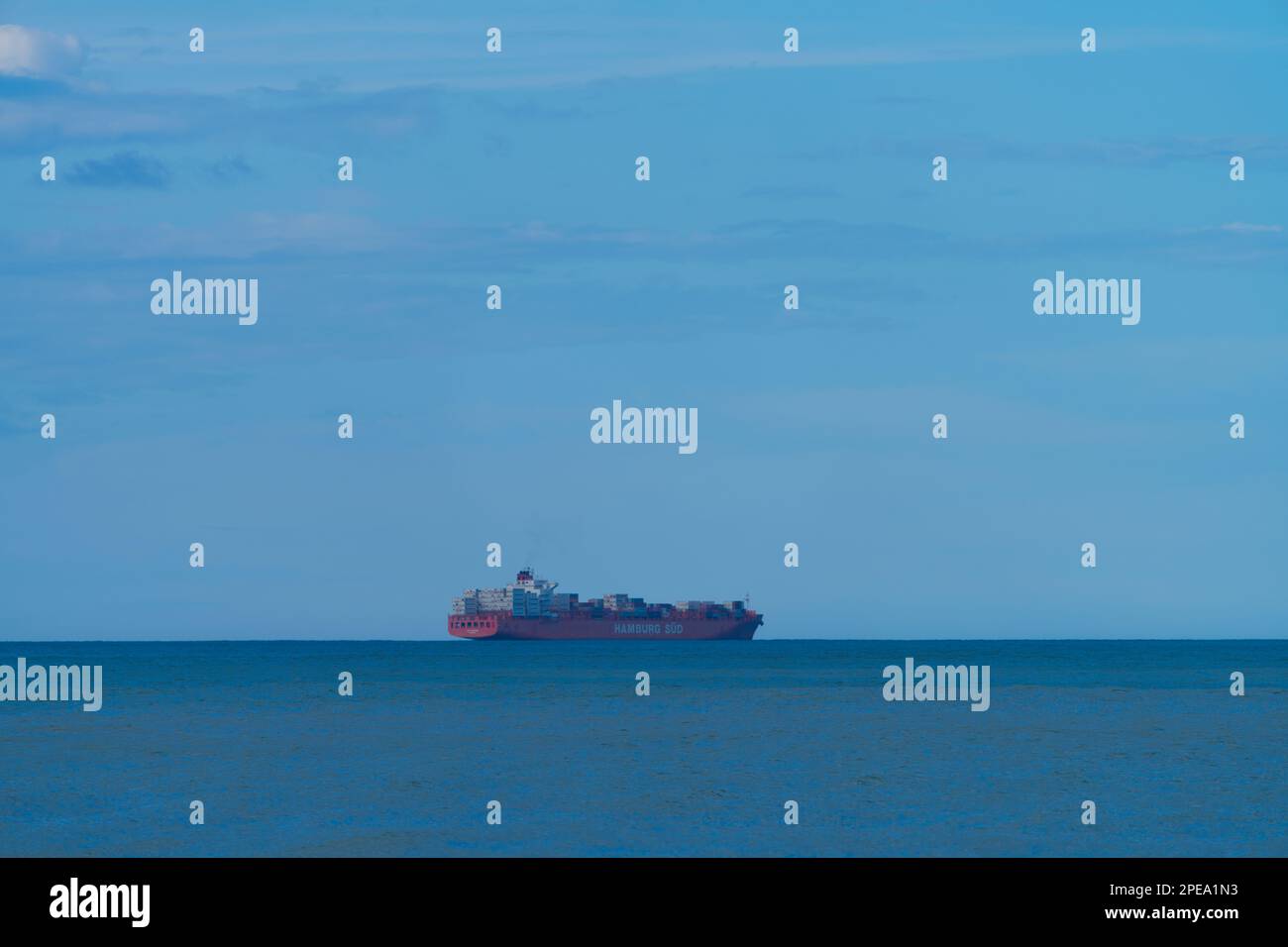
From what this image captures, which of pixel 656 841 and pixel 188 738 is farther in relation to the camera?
pixel 188 738

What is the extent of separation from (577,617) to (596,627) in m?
3.38

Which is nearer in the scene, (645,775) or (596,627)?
(645,775)

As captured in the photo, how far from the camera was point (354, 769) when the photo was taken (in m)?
43.5

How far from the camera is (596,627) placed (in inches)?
7165

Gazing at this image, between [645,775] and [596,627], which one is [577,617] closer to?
[596,627]

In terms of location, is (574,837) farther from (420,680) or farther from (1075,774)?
(420,680)

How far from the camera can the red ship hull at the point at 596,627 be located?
594 feet
